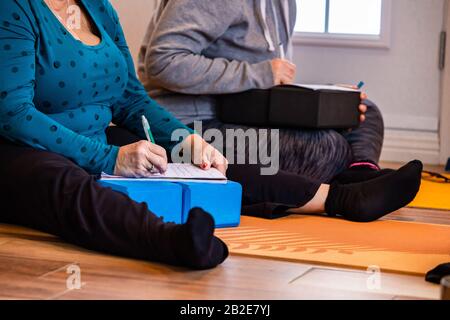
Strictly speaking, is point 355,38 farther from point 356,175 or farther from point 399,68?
point 356,175

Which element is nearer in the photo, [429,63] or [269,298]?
[269,298]

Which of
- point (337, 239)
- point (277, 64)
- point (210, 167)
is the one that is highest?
point (277, 64)

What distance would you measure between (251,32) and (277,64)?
0.10 meters

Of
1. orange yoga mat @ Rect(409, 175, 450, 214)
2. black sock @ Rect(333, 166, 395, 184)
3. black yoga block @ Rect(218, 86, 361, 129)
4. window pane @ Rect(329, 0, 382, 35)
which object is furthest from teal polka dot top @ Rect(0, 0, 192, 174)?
window pane @ Rect(329, 0, 382, 35)

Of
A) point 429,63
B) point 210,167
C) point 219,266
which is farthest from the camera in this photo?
point 429,63

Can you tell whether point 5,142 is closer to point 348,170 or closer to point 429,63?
point 348,170

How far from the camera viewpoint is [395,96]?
2.82 m

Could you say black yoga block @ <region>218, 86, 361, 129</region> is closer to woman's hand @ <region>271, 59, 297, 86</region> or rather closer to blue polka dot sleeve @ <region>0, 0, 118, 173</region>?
woman's hand @ <region>271, 59, 297, 86</region>

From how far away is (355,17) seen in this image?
9.25ft

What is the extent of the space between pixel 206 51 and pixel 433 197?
0.68m

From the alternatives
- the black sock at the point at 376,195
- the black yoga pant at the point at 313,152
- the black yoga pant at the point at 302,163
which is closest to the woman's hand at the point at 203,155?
the black yoga pant at the point at 302,163

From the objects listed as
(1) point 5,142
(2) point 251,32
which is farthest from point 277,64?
(1) point 5,142

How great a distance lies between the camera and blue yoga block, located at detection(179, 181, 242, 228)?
1.45 meters

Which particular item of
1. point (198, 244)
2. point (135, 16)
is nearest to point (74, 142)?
point (198, 244)
